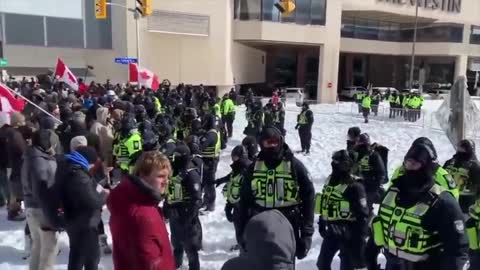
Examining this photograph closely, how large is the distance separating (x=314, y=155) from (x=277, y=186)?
9.97m

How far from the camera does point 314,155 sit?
14.3 meters

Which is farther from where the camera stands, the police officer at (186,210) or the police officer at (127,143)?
the police officer at (127,143)

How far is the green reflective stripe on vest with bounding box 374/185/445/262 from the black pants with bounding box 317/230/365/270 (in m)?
1.22

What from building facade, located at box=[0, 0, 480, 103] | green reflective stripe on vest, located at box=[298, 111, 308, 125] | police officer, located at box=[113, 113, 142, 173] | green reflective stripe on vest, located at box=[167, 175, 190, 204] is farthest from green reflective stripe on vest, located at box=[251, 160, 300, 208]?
building facade, located at box=[0, 0, 480, 103]

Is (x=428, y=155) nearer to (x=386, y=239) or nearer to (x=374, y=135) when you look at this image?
(x=386, y=239)

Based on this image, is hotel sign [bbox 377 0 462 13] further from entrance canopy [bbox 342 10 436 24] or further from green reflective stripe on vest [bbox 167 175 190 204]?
green reflective stripe on vest [bbox 167 175 190 204]

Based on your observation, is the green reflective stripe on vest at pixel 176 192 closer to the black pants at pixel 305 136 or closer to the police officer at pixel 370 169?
the police officer at pixel 370 169

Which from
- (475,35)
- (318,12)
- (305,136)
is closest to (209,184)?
(305,136)

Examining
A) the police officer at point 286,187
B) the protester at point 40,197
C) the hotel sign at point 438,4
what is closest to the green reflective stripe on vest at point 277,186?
the police officer at point 286,187

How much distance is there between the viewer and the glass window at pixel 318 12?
34.7 metres

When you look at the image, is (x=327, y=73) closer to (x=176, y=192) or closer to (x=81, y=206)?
(x=176, y=192)

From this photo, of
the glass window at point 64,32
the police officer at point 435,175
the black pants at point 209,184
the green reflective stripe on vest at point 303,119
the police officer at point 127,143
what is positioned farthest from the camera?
the glass window at point 64,32

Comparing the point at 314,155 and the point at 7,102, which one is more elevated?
the point at 7,102

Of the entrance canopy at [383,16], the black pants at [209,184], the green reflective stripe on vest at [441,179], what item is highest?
the entrance canopy at [383,16]
